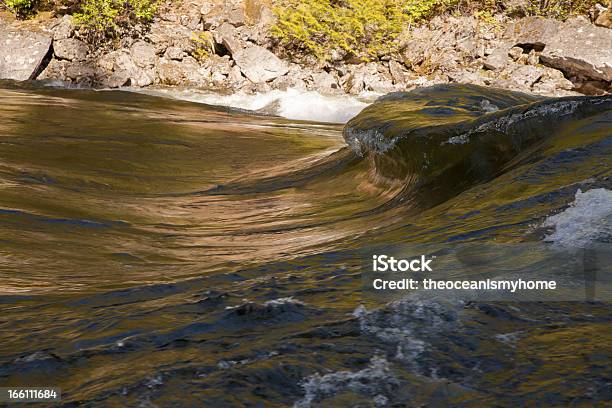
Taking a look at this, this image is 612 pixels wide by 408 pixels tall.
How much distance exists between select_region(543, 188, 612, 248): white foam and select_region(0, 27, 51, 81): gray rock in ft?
55.6

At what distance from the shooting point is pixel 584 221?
276 cm

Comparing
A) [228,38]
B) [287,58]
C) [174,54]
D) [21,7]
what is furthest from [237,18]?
[21,7]

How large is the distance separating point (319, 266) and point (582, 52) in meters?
15.2

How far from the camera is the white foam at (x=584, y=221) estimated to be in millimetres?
2621

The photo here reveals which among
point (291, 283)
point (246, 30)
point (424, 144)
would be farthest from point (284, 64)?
point (291, 283)

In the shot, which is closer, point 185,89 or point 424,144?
point 424,144

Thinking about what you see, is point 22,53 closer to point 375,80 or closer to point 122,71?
point 122,71

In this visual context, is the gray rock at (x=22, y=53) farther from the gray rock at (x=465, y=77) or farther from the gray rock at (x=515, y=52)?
the gray rock at (x=515, y=52)

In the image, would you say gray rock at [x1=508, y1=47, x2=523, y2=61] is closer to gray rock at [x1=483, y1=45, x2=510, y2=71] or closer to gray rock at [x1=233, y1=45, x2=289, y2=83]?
gray rock at [x1=483, y1=45, x2=510, y2=71]

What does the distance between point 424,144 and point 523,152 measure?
0.77 meters

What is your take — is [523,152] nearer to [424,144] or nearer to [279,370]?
[424,144]

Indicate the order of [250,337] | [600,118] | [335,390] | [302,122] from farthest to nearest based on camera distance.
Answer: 1. [302,122]
2. [600,118]
3. [250,337]
4. [335,390]

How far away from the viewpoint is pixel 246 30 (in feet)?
64.2

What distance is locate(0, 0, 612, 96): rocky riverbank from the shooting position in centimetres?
1692
